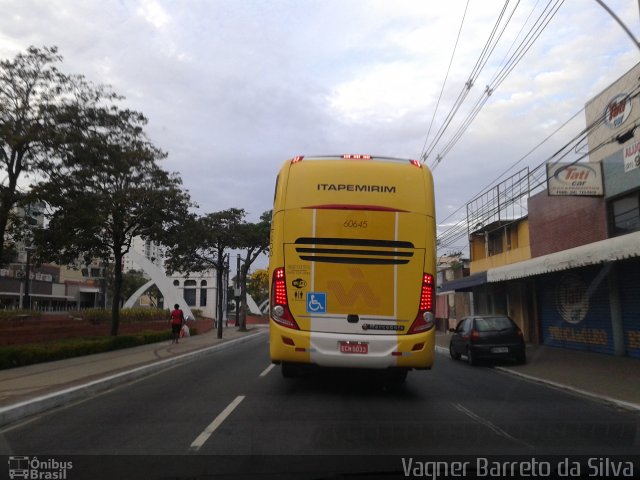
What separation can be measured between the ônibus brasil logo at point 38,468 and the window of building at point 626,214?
621 inches

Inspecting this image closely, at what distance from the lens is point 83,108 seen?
16047 mm

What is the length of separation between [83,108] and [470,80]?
10.8m

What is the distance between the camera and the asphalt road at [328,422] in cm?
611

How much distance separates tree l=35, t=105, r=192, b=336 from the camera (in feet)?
51.9

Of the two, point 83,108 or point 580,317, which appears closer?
point 83,108

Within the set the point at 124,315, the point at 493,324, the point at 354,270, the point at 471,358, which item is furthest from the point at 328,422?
the point at 124,315

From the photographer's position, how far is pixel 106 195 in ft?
60.3

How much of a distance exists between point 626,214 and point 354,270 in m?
11.7

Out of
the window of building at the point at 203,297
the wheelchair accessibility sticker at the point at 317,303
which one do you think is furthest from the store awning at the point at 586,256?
the window of building at the point at 203,297

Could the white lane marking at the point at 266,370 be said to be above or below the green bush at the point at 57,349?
below

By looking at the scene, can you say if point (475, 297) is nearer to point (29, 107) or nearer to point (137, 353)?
point (137, 353)

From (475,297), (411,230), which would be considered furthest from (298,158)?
(475,297)

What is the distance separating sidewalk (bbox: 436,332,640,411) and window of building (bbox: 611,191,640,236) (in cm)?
380

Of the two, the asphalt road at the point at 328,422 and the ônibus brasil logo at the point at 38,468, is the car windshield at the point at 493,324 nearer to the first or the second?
the asphalt road at the point at 328,422
